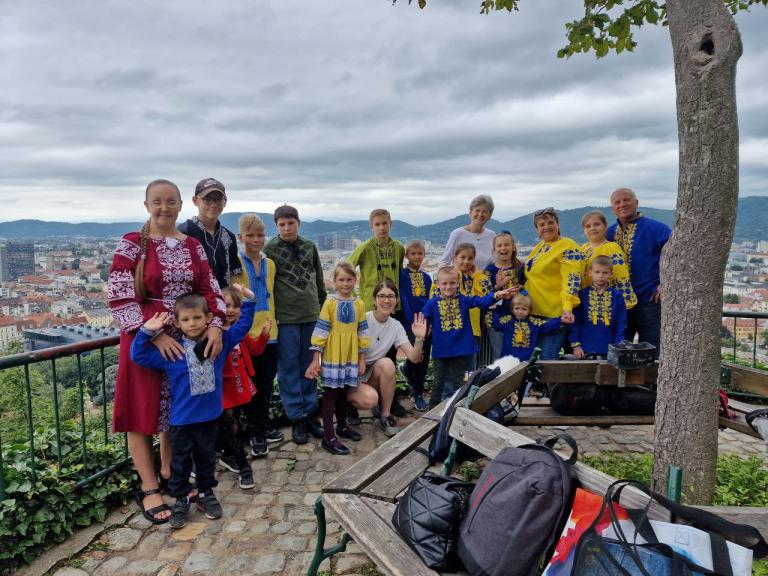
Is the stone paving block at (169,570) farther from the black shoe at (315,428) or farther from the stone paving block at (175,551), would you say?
the black shoe at (315,428)

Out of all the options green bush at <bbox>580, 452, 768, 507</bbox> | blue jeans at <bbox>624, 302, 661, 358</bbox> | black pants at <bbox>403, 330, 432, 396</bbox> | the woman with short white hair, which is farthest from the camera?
black pants at <bbox>403, 330, 432, 396</bbox>

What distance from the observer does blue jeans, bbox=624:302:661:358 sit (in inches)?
191

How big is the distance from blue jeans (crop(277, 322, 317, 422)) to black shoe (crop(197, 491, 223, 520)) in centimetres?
126

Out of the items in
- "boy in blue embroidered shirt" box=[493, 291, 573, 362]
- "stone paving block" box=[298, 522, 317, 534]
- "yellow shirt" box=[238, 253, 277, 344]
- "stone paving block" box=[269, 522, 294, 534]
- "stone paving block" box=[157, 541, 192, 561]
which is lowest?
"stone paving block" box=[298, 522, 317, 534]

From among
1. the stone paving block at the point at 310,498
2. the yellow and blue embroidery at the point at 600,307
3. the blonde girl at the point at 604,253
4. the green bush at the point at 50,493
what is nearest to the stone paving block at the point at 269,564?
the stone paving block at the point at 310,498

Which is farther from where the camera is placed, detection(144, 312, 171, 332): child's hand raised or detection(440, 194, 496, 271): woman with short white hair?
detection(440, 194, 496, 271): woman with short white hair

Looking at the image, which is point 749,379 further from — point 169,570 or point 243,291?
point 169,570

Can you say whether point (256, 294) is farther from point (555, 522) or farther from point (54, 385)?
point (555, 522)

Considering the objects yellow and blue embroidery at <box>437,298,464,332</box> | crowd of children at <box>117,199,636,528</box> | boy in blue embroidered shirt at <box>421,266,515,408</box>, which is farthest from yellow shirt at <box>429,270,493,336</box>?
yellow and blue embroidery at <box>437,298,464,332</box>

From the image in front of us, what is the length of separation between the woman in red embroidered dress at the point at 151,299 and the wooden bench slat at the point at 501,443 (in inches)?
66.0

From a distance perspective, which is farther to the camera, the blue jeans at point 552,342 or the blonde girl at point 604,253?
the blue jeans at point 552,342

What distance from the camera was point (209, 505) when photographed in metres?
3.40

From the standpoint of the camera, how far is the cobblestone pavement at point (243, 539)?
287cm

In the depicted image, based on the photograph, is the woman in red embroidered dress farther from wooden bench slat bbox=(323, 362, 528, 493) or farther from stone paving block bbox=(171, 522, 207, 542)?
wooden bench slat bbox=(323, 362, 528, 493)
